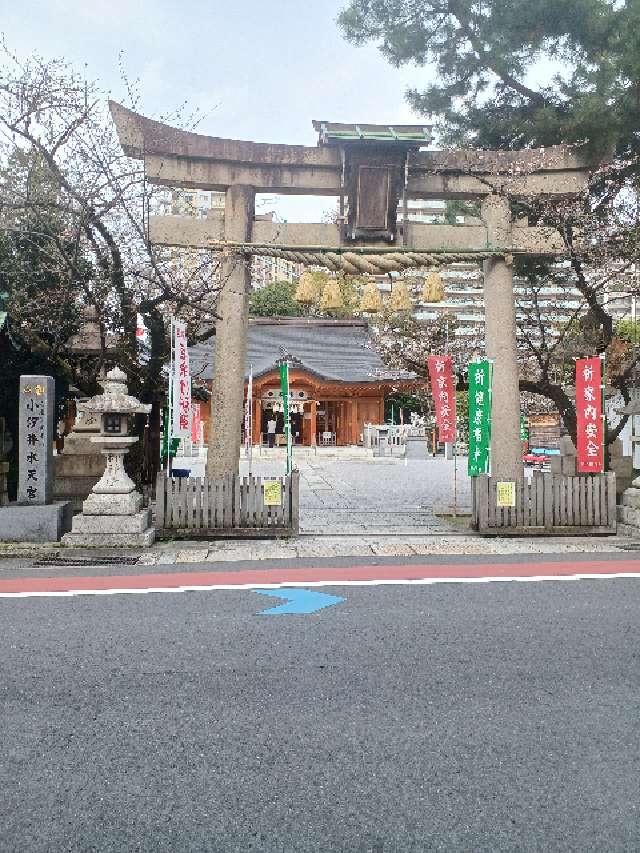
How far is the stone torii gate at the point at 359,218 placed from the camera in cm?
1047

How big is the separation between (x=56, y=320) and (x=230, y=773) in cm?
998

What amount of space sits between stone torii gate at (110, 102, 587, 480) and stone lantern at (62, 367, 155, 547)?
1.49 meters

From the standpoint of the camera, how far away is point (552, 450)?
3212 cm

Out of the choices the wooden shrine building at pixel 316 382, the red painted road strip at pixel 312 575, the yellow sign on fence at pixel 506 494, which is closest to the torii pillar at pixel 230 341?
the red painted road strip at pixel 312 575

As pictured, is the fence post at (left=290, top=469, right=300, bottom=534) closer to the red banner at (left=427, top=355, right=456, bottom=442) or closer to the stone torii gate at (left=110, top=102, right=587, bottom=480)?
the stone torii gate at (left=110, top=102, right=587, bottom=480)

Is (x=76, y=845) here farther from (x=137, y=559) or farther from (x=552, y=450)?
(x=552, y=450)

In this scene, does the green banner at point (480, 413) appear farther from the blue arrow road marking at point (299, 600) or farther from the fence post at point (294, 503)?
the blue arrow road marking at point (299, 600)

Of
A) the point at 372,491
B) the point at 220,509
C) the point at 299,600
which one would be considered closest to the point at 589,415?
the point at 220,509

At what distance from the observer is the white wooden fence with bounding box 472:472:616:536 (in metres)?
10.6

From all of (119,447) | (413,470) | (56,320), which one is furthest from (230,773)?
(413,470)

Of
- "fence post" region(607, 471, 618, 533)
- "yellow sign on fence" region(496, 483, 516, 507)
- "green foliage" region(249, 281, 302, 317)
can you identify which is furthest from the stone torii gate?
"green foliage" region(249, 281, 302, 317)

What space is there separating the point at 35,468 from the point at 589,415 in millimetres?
8752

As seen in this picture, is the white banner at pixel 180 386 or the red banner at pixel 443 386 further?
the red banner at pixel 443 386

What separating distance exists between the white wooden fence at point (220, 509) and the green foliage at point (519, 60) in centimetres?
776
